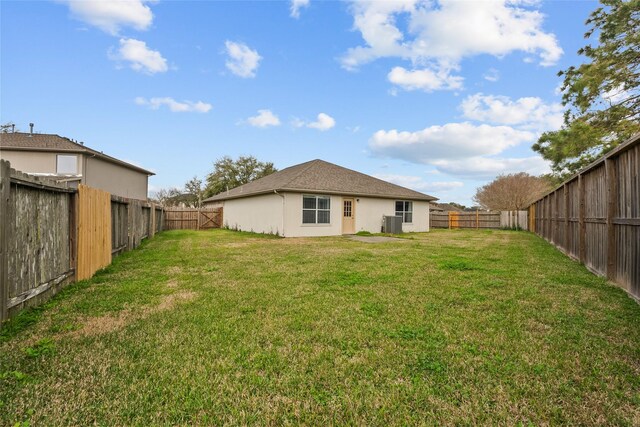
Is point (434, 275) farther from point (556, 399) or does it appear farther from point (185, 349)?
point (185, 349)

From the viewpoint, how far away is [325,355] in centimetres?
270

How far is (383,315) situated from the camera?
374 centimetres

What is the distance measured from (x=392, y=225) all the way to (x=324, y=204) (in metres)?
4.47

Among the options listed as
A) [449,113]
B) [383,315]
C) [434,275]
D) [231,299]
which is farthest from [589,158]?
[231,299]

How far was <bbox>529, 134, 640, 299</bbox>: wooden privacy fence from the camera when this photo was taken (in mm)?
4605

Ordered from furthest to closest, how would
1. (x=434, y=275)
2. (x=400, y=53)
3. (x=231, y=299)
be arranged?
(x=400, y=53) → (x=434, y=275) → (x=231, y=299)

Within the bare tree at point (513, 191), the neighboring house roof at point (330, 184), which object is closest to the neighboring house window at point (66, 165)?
the neighboring house roof at point (330, 184)

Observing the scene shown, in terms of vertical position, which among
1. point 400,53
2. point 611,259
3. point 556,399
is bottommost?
point 556,399

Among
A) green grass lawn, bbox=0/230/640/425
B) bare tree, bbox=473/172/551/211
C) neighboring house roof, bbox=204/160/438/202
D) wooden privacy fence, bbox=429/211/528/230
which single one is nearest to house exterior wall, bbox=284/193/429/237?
neighboring house roof, bbox=204/160/438/202

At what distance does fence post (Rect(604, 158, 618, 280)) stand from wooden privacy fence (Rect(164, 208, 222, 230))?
21935 mm

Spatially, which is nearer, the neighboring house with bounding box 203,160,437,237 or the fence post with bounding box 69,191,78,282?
the fence post with bounding box 69,191,78,282

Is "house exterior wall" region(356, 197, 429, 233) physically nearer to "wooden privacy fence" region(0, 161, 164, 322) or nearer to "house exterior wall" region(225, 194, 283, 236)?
"house exterior wall" region(225, 194, 283, 236)

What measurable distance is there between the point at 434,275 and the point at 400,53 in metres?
11.2

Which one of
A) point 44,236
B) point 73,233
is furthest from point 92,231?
point 44,236
